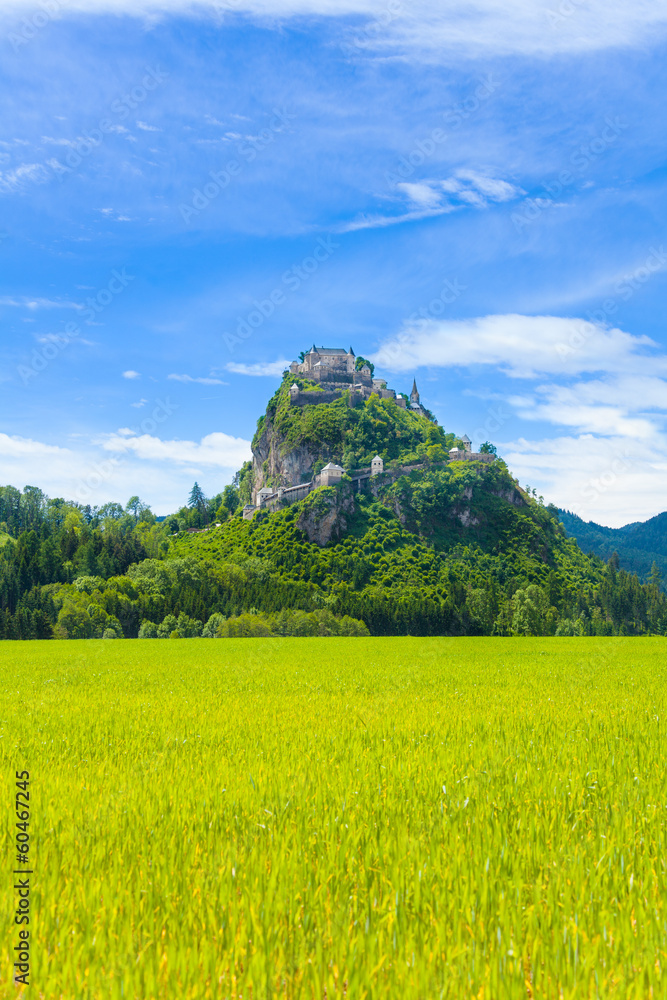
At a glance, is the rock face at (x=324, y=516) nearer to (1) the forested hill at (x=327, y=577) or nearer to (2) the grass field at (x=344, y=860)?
(1) the forested hill at (x=327, y=577)

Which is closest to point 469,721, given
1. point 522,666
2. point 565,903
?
point 565,903

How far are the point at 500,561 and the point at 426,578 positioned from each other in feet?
102

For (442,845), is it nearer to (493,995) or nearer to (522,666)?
(493,995)

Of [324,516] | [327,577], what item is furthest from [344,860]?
[324,516]

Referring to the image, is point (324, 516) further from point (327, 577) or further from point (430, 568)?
point (430, 568)

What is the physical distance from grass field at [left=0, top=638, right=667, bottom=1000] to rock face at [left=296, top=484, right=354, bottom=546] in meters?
171

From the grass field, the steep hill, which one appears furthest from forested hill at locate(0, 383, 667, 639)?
the grass field

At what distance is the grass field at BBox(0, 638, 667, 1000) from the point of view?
11.1 feet

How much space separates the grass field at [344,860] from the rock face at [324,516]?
171121mm

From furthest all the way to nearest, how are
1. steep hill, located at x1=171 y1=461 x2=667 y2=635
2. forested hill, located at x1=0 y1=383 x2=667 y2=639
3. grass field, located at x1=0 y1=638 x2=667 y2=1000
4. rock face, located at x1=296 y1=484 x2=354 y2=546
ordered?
rock face, located at x1=296 y1=484 x2=354 y2=546 → steep hill, located at x1=171 y1=461 x2=667 y2=635 → forested hill, located at x1=0 y1=383 x2=667 y2=639 → grass field, located at x1=0 y1=638 x2=667 y2=1000

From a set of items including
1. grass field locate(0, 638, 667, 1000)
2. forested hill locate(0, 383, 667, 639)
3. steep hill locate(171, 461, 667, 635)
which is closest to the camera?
grass field locate(0, 638, 667, 1000)

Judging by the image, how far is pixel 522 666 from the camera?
26984 millimetres

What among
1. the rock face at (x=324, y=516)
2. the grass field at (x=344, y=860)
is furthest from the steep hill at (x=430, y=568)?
the grass field at (x=344, y=860)

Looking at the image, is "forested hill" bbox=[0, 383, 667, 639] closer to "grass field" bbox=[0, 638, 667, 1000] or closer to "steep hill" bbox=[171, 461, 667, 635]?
"steep hill" bbox=[171, 461, 667, 635]
